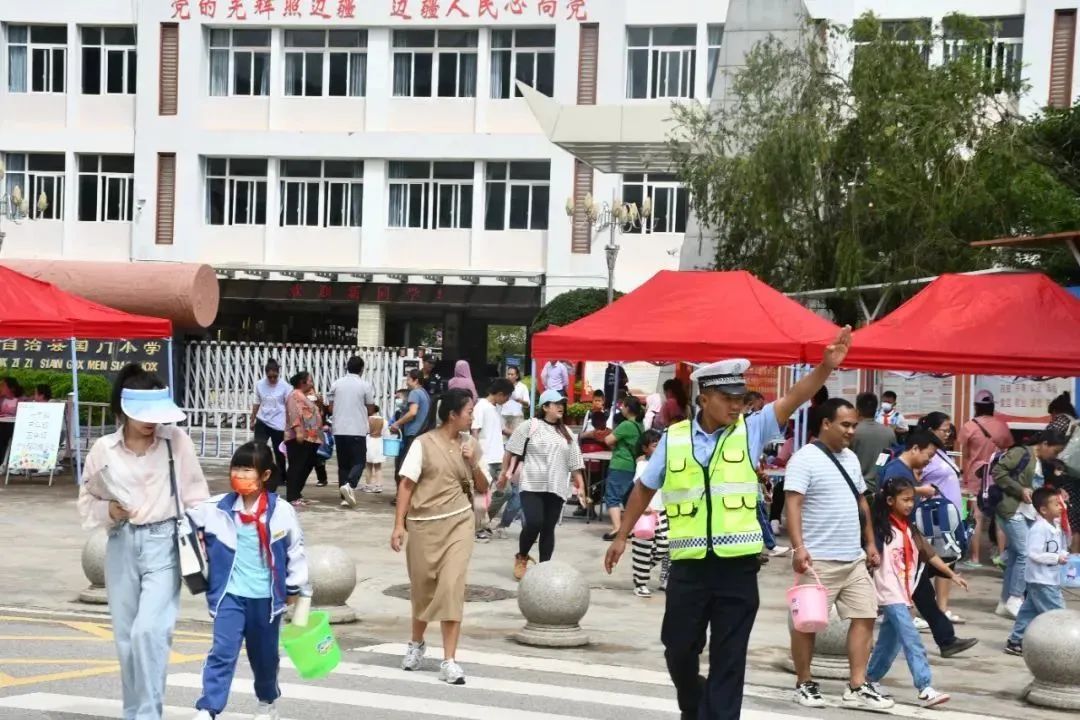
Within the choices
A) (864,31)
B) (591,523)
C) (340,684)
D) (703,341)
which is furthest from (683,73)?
(340,684)

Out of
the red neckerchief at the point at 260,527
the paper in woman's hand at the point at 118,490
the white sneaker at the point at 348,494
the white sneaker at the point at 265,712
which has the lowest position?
the white sneaker at the point at 348,494

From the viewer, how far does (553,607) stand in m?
11.0

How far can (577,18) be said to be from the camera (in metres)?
38.7

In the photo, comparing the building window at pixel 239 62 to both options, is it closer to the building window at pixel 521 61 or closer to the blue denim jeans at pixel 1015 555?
the building window at pixel 521 61

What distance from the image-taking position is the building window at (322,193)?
1596 inches

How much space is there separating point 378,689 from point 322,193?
106 ft

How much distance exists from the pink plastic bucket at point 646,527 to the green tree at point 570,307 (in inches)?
937

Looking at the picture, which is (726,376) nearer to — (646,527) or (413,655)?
(413,655)

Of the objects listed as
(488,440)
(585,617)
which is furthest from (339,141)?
(585,617)

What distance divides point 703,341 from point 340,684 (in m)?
7.42

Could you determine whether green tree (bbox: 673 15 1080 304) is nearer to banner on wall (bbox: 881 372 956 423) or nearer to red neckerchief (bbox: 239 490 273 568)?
banner on wall (bbox: 881 372 956 423)

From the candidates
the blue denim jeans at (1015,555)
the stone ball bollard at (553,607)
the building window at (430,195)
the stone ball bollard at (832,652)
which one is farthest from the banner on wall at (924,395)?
the building window at (430,195)

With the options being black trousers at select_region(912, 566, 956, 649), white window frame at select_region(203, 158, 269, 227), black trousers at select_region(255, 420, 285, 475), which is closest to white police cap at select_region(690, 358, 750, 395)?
black trousers at select_region(912, 566, 956, 649)

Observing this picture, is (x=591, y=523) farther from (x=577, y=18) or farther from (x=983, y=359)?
(x=577, y=18)
